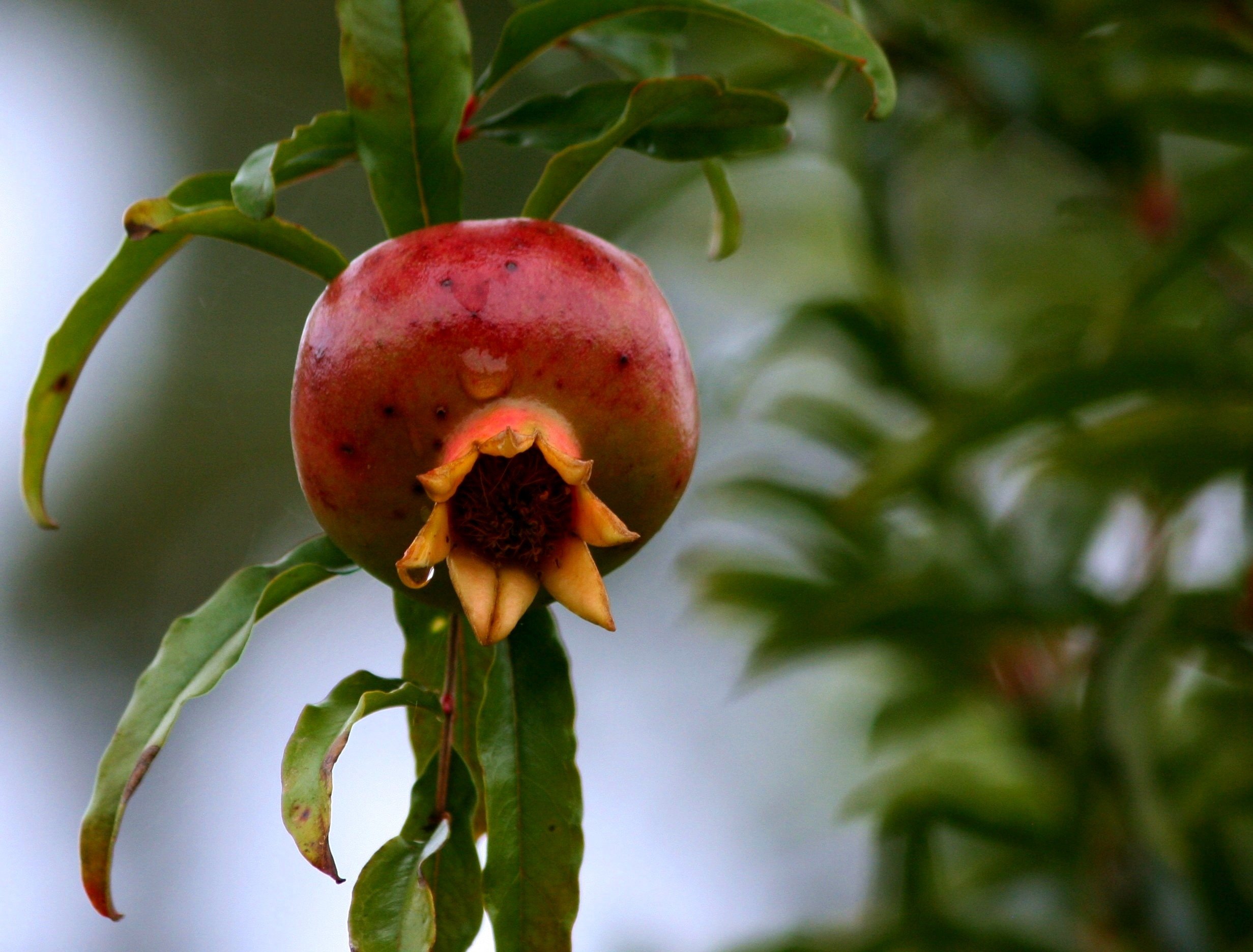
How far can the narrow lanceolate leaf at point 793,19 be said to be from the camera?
57cm

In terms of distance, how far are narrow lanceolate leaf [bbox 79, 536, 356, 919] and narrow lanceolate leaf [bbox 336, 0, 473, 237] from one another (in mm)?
184

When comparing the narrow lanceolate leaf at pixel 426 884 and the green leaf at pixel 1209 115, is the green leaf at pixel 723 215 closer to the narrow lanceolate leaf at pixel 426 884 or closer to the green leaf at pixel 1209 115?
the narrow lanceolate leaf at pixel 426 884

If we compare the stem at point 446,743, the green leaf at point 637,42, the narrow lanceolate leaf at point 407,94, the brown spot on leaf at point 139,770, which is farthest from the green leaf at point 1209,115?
the brown spot on leaf at point 139,770

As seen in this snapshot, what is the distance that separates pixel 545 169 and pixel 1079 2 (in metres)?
0.85

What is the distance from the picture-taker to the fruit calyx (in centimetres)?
49

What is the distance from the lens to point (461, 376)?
0.51 metres

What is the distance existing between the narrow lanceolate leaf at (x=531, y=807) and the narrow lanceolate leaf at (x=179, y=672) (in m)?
0.11

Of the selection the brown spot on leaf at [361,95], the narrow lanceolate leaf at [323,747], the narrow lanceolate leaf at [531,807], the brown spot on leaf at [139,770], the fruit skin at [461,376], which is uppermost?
the brown spot on leaf at [361,95]

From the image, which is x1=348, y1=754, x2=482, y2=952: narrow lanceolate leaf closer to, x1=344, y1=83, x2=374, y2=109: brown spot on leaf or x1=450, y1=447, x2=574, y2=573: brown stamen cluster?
x1=450, y1=447, x2=574, y2=573: brown stamen cluster

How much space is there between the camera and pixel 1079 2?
1193 millimetres

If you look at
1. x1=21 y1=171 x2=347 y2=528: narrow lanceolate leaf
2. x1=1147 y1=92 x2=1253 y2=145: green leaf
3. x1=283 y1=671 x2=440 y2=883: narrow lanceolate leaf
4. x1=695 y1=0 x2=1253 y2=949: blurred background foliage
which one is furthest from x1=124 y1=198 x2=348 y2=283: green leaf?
x1=1147 y1=92 x2=1253 y2=145: green leaf

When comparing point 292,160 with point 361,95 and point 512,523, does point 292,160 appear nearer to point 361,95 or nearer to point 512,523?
point 361,95

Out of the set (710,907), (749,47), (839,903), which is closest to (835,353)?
(749,47)

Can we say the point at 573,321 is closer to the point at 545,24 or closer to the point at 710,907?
the point at 545,24
